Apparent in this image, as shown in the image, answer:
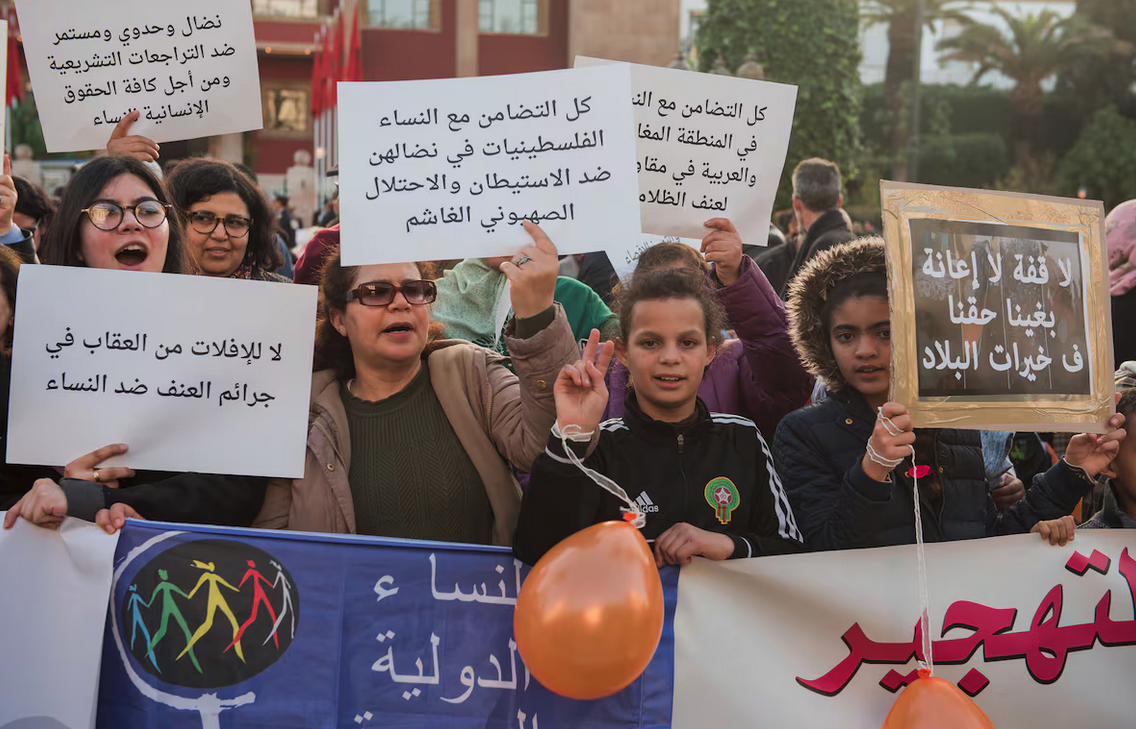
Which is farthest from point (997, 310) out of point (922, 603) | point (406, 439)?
point (406, 439)

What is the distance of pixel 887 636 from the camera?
250cm

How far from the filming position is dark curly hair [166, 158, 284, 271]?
3549mm

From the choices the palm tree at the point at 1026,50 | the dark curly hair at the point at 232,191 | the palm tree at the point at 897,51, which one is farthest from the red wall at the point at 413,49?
the dark curly hair at the point at 232,191

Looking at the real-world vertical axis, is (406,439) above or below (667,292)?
below

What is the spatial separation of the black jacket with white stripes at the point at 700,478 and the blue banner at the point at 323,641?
0.60ft

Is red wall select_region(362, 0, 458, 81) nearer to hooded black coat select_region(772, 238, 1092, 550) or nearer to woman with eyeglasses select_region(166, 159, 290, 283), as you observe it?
woman with eyeglasses select_region(166, 159, 290, 283)

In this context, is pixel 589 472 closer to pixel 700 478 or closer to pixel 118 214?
pixel 700 478

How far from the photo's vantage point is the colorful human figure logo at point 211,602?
2389 mm

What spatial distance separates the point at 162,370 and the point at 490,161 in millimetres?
942

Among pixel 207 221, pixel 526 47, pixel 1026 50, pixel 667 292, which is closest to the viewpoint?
pixel 667 292

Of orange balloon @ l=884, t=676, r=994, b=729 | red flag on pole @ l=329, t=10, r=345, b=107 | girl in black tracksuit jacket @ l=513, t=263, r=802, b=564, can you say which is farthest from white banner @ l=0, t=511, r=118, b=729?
red flag on pole @ l=329, t=10, r=345, b=107

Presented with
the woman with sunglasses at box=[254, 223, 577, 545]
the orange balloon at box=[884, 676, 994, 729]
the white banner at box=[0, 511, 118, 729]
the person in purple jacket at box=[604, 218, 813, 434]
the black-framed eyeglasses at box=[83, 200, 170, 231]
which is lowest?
the orange balloon at box=[884, 676, 994, 729]

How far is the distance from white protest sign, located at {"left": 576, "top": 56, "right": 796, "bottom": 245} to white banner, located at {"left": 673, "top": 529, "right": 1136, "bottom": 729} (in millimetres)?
1015

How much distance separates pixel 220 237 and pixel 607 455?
5.84 ft
